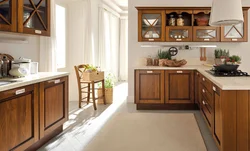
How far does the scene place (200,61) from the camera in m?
5.67

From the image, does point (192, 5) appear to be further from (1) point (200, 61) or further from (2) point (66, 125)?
(2) point (66, 125)

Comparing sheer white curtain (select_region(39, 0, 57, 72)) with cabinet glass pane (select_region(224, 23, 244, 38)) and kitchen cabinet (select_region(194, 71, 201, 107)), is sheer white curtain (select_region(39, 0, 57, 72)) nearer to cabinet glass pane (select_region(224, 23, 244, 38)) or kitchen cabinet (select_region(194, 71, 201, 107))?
kitchen cabinet (select_region(194, 71, 201, 107))

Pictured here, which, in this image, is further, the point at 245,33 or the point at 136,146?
the point at 245,33

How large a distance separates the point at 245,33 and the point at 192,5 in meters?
1.30

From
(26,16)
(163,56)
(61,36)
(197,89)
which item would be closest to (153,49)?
(163,56)

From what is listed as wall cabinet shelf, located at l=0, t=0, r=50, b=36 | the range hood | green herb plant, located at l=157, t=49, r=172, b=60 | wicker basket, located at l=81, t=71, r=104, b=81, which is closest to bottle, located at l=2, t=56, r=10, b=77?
wall cabinet shelf, located at l=0, t=0, r=50, b=36

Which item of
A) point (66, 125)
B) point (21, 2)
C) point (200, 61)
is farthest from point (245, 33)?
point (21, 2)

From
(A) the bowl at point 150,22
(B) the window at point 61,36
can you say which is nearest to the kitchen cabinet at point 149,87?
(A) the bowl at point 150,22

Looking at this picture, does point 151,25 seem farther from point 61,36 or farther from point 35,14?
point 35,14

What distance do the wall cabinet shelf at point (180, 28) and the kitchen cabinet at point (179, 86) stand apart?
0.80 m

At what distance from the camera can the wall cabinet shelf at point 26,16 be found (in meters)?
2.63

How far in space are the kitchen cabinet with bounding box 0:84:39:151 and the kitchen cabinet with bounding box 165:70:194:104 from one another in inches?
115

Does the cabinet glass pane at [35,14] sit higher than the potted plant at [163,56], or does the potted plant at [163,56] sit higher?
the cabinet glass pane at [35,14]

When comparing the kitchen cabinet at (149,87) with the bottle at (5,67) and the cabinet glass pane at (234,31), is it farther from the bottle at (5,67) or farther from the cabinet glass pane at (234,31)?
the bottle at (5,67)
